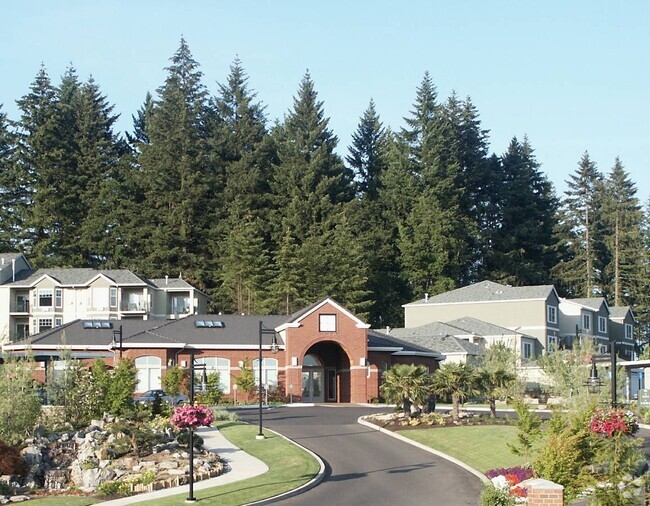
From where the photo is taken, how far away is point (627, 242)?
118062 mm

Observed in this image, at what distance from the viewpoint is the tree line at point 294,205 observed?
10119 cm

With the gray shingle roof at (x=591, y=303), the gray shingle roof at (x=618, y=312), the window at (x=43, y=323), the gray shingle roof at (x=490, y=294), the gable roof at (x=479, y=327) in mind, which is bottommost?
the gable roof at (x=479, y=327)

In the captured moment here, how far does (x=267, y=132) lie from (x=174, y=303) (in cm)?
2790

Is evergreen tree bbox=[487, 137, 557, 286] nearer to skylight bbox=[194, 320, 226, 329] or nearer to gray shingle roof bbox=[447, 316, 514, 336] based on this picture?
gray shingle roof bbox=[447, 316, 514, 336]

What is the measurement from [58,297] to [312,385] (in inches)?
1453

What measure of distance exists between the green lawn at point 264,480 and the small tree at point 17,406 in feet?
21.8

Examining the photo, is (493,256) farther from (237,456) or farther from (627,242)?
(237,456)

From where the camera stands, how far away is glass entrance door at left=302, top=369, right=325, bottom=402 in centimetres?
6875

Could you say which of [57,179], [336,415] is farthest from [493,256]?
[336,415]

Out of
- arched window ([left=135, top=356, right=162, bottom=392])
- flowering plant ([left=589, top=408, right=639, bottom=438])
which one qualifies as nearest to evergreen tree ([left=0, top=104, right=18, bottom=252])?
arched window ([left=135, top=356, right=162, bottom=392])

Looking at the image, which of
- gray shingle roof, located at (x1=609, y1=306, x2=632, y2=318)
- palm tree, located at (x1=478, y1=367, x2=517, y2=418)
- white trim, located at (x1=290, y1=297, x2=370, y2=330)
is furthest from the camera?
gray shingle roof, located at (x1=609, y1=306, x2=632, y2=318)

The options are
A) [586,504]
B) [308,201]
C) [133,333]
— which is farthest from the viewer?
[308,201]

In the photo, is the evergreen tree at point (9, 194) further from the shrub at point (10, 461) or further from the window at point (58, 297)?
the shrub at point (10, 461)

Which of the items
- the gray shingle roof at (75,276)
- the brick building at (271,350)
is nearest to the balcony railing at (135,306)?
the gray shingle roof at (75,276)
